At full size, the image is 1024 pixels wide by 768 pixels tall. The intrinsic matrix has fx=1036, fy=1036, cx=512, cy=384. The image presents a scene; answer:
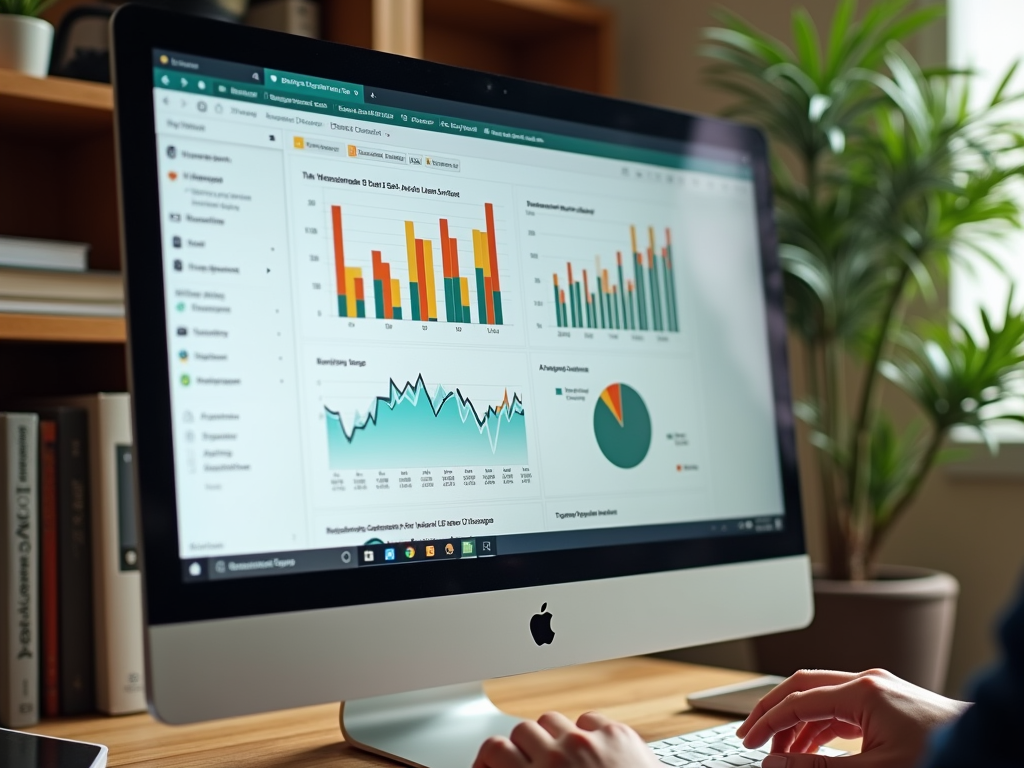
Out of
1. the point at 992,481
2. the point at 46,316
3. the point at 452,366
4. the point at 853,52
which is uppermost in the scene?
the point at 853,52

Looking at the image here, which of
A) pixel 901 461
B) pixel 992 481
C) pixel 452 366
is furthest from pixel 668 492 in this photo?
pixel 992 481

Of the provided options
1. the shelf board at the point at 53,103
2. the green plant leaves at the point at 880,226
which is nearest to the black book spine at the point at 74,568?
the shelf board at the point at 53,103

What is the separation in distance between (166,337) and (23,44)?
64 cm

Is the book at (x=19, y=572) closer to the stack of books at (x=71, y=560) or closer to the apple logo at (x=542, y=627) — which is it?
the stack of books at (x=71, y=560)

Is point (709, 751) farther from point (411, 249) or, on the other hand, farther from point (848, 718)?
point (411, 249)

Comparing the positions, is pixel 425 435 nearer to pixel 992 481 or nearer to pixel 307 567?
pixel 307 567

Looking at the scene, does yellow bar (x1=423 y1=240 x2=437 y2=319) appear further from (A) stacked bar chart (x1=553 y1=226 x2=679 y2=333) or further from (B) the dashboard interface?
(A) stacked bar chart (x1=553 y1=226 x2=679 y2=333)

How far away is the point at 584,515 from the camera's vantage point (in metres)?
0.87

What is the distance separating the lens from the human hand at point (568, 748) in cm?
64

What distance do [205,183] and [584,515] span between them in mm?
399

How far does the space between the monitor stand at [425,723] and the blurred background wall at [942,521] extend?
Answer: 34.0 inches

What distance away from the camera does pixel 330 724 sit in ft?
3.17

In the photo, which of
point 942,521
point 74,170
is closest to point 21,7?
point 74,170

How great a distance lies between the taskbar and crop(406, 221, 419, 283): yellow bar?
20cm
